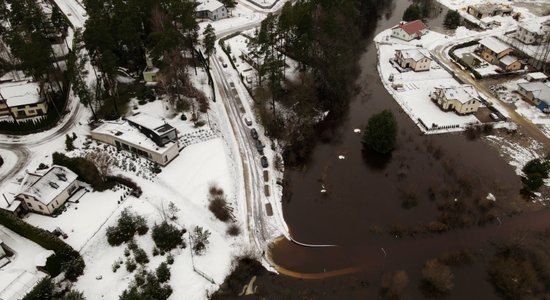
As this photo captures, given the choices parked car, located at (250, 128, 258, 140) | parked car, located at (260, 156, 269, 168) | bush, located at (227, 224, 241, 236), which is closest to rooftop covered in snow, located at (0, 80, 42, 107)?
parked car, located at (250, 128, 258, 140)

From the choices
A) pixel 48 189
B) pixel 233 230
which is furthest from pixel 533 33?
pixel 48 189

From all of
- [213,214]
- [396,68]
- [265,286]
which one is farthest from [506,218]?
[396,68]

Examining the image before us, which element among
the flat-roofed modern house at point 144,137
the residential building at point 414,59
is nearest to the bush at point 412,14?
the residential building at point 414,59

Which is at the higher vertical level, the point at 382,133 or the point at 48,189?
the point at 48,189

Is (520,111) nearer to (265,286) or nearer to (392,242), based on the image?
(392,242)

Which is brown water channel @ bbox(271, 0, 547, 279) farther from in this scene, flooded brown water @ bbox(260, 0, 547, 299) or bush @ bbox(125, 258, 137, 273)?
bush @ bbox(125, 258, 137, 273)

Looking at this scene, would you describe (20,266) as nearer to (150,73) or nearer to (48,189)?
(48,189)
